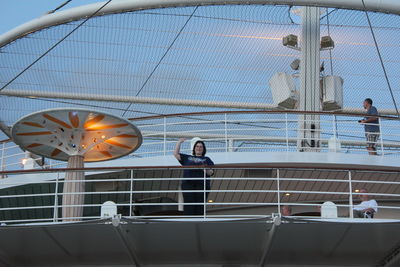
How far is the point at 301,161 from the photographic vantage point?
13.7 m

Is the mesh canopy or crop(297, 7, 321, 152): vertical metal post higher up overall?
the mesh canopy

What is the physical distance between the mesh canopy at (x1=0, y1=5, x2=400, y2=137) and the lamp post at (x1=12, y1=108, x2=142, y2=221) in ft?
19.4

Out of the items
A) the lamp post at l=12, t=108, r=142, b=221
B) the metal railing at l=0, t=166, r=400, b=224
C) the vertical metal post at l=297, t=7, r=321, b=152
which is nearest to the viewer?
the lamp post at l=12, t=108, r=142, b=221

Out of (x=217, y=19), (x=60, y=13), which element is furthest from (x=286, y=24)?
(x=60, y=13)

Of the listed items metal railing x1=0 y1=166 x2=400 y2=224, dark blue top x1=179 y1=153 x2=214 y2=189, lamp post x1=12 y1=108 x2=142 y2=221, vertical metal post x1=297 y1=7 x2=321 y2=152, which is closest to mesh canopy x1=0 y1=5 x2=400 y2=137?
vertical metal post x1=297 y1=7 x2=321 y2=152

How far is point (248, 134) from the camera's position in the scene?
21938mm

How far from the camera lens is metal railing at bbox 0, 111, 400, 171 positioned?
14.2 meters

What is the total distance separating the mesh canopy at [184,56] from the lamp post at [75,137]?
19.4 feet

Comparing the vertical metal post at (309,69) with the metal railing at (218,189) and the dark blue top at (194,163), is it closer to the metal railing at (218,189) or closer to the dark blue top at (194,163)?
the metal railing at (218,189)

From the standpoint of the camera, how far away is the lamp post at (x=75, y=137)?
39.0 ft

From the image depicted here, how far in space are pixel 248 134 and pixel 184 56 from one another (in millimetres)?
3297

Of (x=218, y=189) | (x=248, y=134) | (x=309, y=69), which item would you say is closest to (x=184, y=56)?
(x=248, y=134)

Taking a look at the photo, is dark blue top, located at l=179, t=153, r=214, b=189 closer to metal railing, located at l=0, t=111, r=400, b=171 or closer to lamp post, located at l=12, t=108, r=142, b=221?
lamp post, located at l=12, t=108, r=142, b=221

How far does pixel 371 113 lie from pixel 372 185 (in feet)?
5.37
